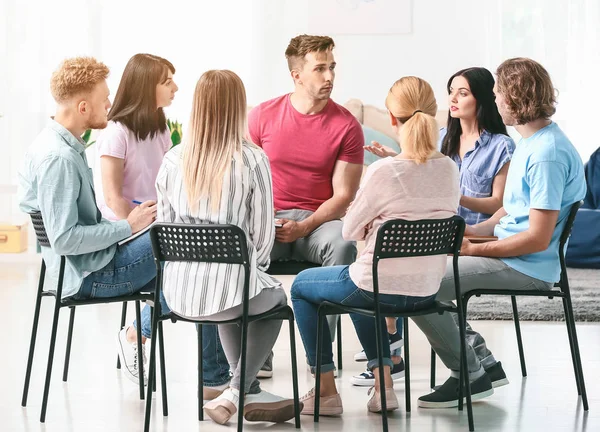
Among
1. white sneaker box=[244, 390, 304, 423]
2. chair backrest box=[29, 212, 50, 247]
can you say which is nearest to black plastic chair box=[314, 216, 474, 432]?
white sneaker box=[244, 390, 304, 423]

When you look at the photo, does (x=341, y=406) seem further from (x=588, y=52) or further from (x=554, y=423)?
(x=588, y=52)

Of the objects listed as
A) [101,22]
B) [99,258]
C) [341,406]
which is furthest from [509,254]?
[101,22]

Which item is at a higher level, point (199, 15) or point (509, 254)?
point (199, 15)

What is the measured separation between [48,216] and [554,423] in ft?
6.02

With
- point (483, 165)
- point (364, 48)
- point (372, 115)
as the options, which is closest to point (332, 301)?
point (483, 165)

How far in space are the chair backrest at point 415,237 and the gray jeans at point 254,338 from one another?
37 cm

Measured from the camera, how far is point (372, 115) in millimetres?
7395

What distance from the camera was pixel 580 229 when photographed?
661 centimetres

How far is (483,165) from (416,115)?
91 cm

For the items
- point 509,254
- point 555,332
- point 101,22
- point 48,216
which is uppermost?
point 101,22

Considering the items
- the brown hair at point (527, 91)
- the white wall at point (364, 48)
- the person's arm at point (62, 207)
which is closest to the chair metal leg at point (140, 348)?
the person's arm at point (62, 207)

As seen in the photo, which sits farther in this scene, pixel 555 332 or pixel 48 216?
pixel 555 332

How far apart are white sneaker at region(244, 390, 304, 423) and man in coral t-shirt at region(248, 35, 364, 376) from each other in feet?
2.13

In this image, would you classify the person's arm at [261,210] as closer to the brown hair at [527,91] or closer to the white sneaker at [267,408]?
the white sneaker at [267,408]
